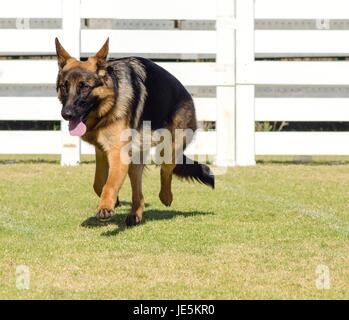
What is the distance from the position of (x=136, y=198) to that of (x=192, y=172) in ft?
3.38

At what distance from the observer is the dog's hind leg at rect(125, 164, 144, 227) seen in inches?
275

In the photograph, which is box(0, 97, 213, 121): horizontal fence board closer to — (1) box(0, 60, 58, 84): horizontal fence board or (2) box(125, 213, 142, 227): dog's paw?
(1) box(0, 60, 58, 84): horizontal fence board

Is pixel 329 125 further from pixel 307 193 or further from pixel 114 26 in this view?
pixel 307 193

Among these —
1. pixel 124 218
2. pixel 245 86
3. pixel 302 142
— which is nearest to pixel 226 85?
pixel 245 86

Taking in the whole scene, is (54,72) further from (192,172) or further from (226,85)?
(192,172)

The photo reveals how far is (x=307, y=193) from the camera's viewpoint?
30.3 ft

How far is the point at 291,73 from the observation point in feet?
39.7

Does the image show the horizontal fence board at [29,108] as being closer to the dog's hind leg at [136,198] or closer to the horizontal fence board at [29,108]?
the horizontal fence board at [29,108]

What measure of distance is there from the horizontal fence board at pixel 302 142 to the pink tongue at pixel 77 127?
5.77 meters

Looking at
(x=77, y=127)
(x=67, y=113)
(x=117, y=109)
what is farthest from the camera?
(x=117, y=109)
